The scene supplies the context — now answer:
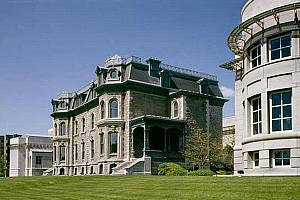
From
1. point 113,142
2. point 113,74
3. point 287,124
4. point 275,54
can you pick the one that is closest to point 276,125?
point 287,124

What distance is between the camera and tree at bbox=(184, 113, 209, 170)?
49031 millimetres

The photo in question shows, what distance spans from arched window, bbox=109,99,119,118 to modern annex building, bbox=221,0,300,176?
24.5 meters

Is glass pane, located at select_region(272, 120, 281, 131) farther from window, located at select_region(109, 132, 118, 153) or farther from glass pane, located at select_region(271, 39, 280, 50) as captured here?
window, located at select_region(109, 132, 118, 153)

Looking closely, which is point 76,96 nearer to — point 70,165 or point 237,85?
point 70,165

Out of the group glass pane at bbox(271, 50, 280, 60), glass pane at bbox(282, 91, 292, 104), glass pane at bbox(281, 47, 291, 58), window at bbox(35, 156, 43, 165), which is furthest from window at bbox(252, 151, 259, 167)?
window at bbox(35, 156, 43, 165)

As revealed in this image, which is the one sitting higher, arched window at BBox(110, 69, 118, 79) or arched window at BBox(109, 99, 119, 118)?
arched window at BBox(110, 69, 118, 79)

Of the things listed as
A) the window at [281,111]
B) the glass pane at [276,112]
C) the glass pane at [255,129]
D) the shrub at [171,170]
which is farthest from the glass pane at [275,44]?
the shrub at [171,170]

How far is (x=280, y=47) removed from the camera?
2520cm

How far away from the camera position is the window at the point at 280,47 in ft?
81.5

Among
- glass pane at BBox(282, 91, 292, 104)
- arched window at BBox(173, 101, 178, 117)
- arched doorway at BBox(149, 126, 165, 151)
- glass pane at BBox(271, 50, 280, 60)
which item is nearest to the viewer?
glass pane at BBox(282, 91, 292, 104)

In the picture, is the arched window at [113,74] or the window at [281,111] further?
the arched window at [113,74]

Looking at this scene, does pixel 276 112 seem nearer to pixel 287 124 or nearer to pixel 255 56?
pixel 287 124

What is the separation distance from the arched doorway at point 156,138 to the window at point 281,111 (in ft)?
81.8

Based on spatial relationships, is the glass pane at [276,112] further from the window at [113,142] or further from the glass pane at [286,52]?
the window at [113,142]
